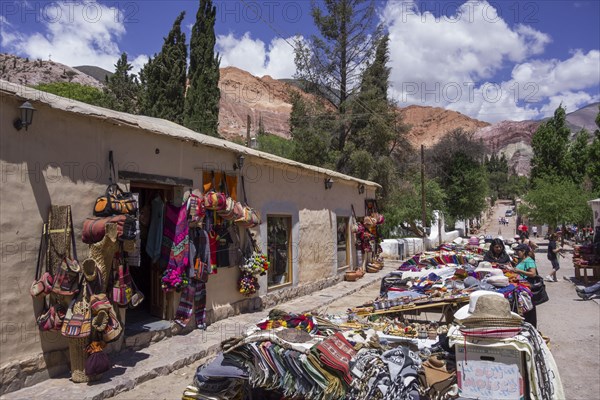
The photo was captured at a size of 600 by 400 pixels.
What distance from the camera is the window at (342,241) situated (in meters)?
13.2

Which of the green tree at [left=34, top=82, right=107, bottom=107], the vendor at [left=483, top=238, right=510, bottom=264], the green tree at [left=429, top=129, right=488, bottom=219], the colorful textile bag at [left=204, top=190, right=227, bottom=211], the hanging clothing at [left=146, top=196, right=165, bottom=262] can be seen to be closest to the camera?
the hanging clothing at [left=146, top=196, right=165, bottom=262]

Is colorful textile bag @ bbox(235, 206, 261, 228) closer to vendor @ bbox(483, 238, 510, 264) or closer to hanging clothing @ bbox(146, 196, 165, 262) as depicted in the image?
hanging clothing @ bbox(146, 196, 165, 262)

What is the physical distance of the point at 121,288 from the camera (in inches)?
207

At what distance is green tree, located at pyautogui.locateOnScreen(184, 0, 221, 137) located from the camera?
23.4m

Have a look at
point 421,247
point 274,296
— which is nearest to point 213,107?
point 421,247

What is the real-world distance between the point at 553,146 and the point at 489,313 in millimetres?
34155

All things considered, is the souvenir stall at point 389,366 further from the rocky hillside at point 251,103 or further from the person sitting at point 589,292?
the rocky hillside at point 251,103

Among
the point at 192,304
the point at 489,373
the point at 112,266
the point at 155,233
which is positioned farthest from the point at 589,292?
the point at 112,266

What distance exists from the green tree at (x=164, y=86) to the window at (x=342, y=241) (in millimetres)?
13388

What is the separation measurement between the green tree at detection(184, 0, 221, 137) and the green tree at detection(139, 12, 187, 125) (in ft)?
2.36

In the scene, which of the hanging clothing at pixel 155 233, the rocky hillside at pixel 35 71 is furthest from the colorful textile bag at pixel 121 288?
the rocky hillside at pixel 35 71

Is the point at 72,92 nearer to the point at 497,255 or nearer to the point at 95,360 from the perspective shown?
the point at 95,360

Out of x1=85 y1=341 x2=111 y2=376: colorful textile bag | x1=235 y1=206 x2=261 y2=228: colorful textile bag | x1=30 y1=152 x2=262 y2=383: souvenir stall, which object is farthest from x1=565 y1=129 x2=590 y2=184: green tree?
x1=85 y1=341 x2=111 y2=376: colorful textile bag

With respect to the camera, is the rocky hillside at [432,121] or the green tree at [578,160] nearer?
the green tree at [578,160]
